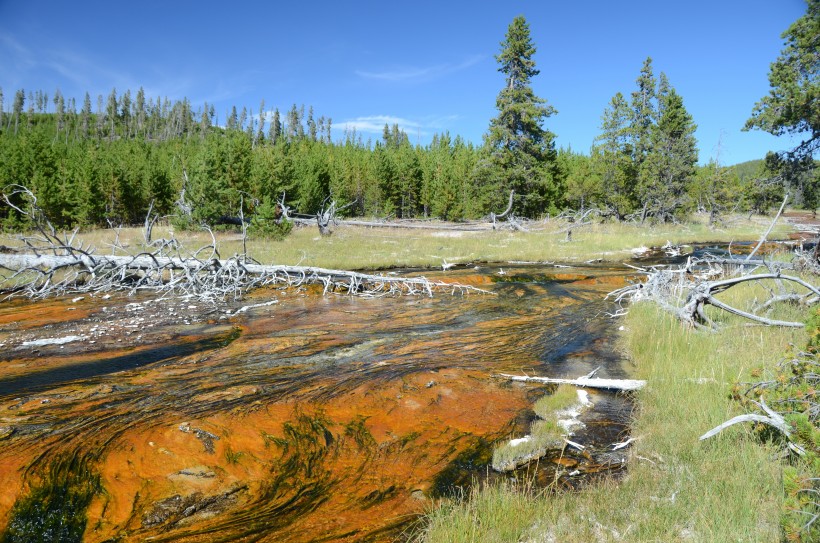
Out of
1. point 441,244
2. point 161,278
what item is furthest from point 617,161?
point 161,278

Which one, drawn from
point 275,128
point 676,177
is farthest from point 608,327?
point 275,128

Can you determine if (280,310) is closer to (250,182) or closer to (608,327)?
(608,327)

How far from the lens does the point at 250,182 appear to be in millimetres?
41688

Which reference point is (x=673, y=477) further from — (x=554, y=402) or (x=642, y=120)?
(x=642, y=120)

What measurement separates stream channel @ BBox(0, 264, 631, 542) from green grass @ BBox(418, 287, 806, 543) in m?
0.51

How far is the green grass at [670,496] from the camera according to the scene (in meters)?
3.21

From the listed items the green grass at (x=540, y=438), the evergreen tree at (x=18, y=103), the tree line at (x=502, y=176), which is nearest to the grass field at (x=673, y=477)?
the green grass at (x=540, y=438)

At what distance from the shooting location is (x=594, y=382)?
684cm

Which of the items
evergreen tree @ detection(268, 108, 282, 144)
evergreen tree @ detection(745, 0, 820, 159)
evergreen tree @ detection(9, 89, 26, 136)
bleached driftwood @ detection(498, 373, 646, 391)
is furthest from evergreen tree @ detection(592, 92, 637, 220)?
evergreen tree @ detection(9, 89, 26, 136)

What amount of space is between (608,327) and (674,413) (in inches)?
209

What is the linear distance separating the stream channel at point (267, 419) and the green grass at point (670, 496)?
1.66 ft

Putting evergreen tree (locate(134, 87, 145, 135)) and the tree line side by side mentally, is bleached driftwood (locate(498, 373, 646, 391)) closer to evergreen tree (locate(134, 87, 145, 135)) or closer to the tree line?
the tree line

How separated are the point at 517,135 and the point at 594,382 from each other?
1262 inches

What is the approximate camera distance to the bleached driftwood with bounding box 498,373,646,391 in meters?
6.57
